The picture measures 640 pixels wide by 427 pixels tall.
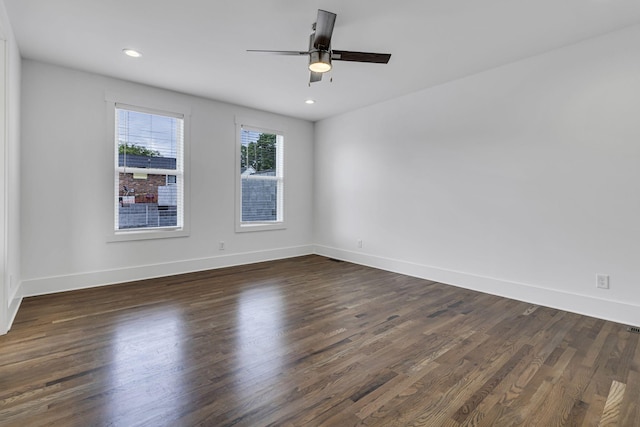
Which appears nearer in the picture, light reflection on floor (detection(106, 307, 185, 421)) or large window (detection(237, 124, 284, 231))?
light reflection on floor (detection(106, 307, 185, 421))

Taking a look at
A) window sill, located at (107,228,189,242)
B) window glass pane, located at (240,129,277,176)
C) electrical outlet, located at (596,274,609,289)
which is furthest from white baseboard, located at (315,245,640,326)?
window sill, located at (107,228,189,242)

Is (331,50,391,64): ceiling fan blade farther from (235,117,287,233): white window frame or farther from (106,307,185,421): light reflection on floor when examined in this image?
(235,117,287,233): white window frame

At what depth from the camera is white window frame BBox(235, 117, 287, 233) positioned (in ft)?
17.4

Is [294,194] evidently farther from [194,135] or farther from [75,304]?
[75,304]

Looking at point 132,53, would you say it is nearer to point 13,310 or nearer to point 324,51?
point 324,51

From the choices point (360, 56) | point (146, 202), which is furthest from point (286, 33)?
point (146, 202)

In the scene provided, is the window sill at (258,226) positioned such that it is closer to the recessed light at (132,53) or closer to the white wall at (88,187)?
the white wall at (88,187)

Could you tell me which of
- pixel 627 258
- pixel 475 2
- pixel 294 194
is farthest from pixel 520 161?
pixel 294 194

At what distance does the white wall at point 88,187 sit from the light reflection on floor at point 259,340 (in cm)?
162

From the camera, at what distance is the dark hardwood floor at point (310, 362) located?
1.69 m

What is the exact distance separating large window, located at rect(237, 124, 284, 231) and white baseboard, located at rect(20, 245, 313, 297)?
51 centimetres

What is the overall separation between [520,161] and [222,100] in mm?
4220

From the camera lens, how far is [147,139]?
174 inches

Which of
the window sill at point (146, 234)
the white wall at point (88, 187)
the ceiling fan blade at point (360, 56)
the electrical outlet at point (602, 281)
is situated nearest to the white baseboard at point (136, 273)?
the white wall at point (88, 187)
